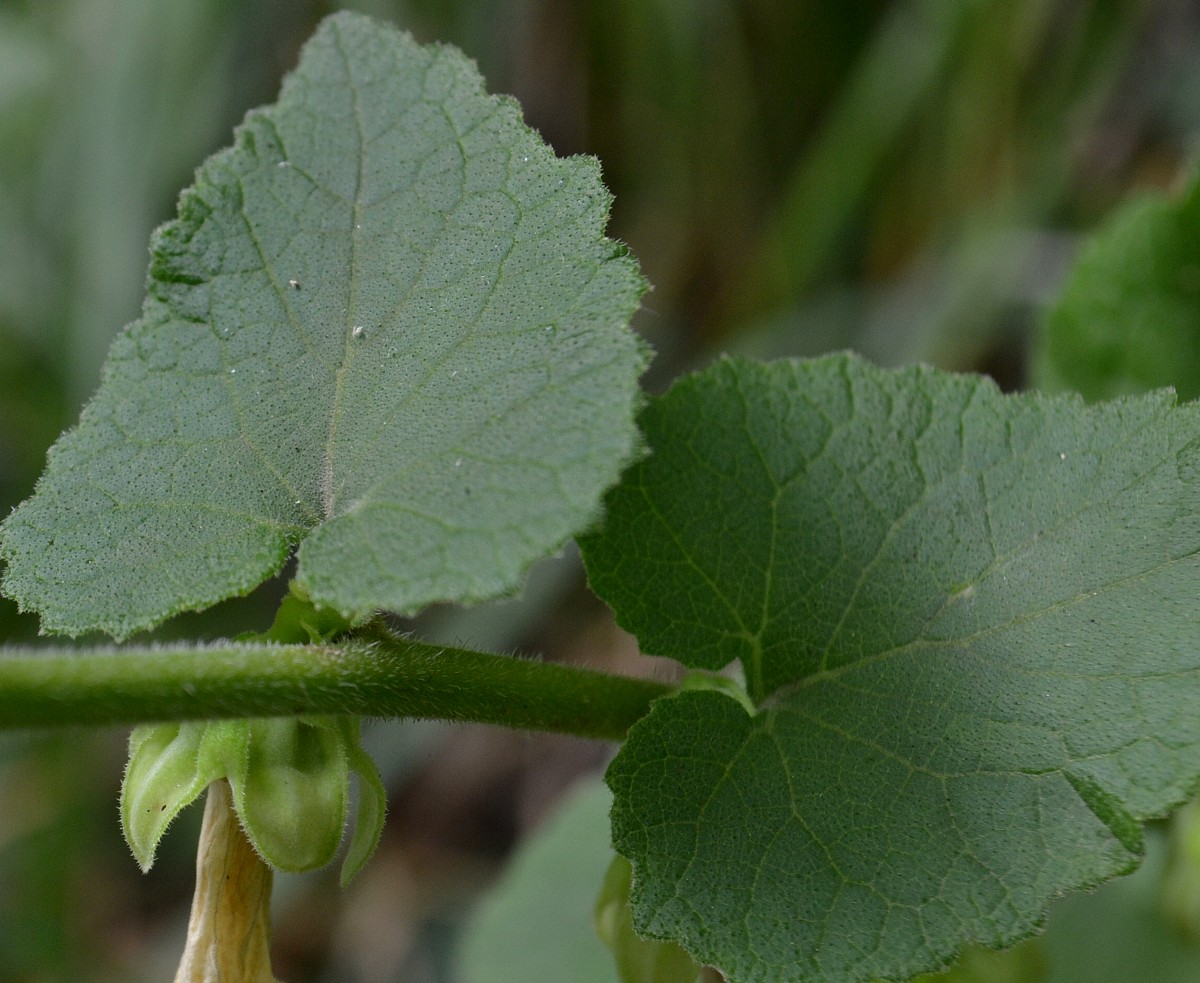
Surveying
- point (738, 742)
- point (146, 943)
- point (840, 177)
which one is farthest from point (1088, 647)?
point (146, 943)

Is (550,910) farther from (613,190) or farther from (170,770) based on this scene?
(613,190)

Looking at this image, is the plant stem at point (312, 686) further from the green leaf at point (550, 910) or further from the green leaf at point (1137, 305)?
the green leaf at point (550, 910)

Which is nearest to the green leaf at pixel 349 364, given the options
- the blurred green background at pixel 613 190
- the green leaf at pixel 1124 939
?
the green leaf at pixel 1124 939

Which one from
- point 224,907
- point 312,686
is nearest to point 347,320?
point 312,686

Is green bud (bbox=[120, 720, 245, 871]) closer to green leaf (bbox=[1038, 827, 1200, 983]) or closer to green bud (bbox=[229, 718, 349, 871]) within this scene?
green bud (bbox=[229, 718, 349, 871])

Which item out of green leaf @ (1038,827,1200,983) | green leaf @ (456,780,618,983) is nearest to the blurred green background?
green leaf @ (456,780,618,983)

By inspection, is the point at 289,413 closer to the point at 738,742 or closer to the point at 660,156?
the point at 738,742

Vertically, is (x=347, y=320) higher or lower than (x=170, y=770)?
higher
